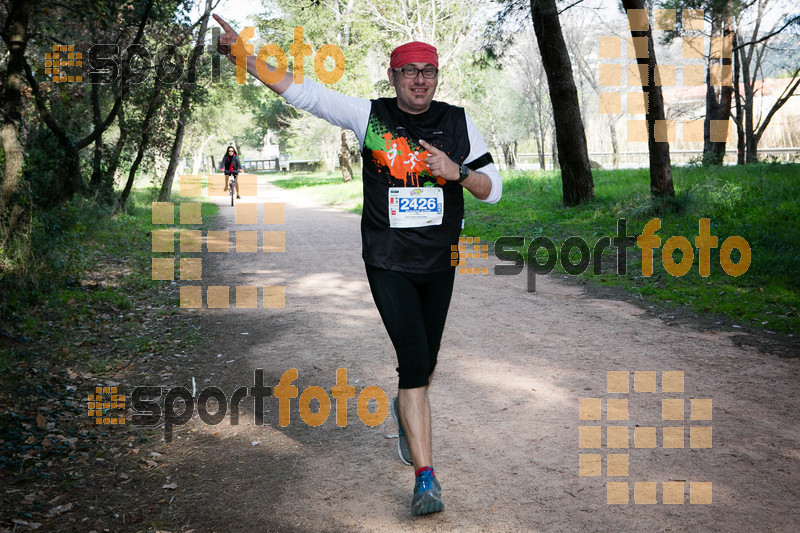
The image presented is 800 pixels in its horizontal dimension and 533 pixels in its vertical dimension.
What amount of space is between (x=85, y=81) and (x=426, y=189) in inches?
625

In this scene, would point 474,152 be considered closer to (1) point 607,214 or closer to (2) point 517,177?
(1) point 607,214

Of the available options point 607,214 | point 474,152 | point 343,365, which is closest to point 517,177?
point 607,214

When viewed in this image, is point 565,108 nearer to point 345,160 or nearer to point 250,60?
point 250,60

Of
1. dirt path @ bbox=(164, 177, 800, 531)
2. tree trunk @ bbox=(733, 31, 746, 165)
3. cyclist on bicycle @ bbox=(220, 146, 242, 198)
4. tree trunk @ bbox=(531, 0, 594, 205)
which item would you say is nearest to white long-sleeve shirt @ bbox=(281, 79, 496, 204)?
dirt path @ bbox=(164, 177, 800, 531)

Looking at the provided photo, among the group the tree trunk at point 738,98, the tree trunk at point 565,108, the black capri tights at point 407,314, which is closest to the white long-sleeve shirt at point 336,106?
the black capri tights at point 407,314

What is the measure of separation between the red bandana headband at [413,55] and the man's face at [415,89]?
1.0 inches

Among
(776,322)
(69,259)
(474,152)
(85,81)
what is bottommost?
(776,322)

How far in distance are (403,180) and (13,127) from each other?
24.7ft

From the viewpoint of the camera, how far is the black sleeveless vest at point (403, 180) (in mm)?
3791

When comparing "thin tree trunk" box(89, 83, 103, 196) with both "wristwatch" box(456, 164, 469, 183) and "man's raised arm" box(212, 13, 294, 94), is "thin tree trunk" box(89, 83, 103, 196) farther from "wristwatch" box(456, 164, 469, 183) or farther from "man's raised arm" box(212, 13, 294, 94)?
"wristwatch" box(456, 164, 469, 183)

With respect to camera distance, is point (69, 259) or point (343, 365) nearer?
point (343, 365)

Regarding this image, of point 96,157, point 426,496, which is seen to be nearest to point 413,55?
point 426,496

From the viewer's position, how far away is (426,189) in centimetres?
380

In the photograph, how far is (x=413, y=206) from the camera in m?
3.77
